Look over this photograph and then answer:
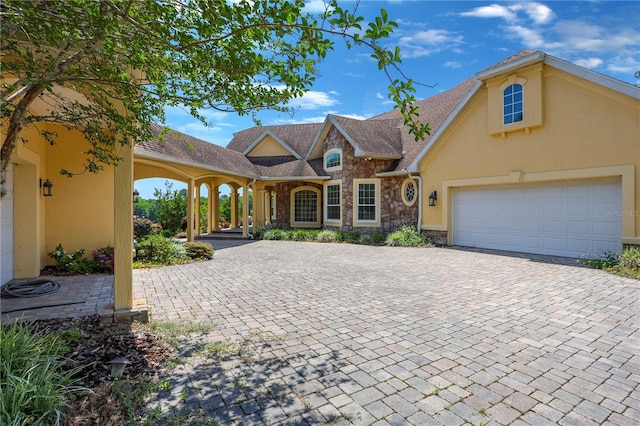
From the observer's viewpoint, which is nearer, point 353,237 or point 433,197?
point 433,197

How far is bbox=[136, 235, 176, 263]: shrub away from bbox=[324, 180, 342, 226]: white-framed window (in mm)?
8706

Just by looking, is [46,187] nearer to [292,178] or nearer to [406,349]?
[406,349]

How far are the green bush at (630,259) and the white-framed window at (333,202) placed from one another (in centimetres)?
1070

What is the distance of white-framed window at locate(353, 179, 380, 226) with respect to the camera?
15586 millimetres

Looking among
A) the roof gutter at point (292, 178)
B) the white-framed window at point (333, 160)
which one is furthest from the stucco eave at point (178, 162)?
the white-framed window at point (333, 160)

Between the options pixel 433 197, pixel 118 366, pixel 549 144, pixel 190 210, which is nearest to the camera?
pixel 118 366

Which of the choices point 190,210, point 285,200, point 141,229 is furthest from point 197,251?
point 285,200

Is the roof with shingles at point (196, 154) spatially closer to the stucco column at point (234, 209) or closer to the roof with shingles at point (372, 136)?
the stucco column at point (234, 209)

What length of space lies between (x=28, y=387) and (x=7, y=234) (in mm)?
6265

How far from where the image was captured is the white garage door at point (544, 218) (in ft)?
29.5

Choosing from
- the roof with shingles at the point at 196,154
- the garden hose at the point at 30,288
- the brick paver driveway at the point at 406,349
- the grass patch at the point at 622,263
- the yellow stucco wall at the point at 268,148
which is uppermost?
the yellow stucco wall at the point at 268,148

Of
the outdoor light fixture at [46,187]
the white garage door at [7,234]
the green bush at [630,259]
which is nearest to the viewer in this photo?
the white garage door at [7,234]

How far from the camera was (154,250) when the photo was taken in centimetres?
992

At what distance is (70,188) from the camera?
28.6 feet
